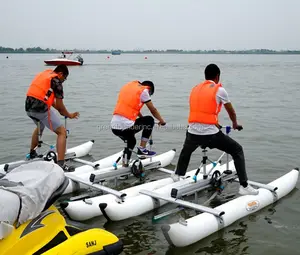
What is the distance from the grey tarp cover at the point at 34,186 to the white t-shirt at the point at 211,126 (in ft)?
10.4

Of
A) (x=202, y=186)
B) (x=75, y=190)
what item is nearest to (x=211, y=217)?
(x=202, y=186)

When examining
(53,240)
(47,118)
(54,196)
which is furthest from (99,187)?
(53,240)

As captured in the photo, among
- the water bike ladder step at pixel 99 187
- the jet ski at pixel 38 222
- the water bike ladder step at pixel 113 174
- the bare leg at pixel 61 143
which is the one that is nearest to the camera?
the jet ski at pixel 38 222

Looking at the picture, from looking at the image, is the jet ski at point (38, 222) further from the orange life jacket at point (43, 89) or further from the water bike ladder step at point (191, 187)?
the orange life jacket at point (43, 89)

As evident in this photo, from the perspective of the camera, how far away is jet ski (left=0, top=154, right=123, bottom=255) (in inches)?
158

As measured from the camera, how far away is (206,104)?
23.2 ft

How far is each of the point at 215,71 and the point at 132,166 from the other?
9.28 feet

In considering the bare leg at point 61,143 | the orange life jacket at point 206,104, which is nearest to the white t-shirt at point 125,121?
the bare leg at point 61,143

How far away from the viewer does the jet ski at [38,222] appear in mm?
4016

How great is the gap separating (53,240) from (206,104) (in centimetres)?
372

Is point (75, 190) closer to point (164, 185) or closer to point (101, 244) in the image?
point (164, 185)

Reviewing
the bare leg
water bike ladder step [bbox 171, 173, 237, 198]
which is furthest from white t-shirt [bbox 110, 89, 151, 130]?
water bike ladder step [bbox 171, 173, 237, 198]

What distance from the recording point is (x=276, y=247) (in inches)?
252

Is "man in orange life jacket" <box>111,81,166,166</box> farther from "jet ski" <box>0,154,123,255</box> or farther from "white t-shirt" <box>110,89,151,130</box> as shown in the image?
"jet ski" <box>0,154,123,255</box>
